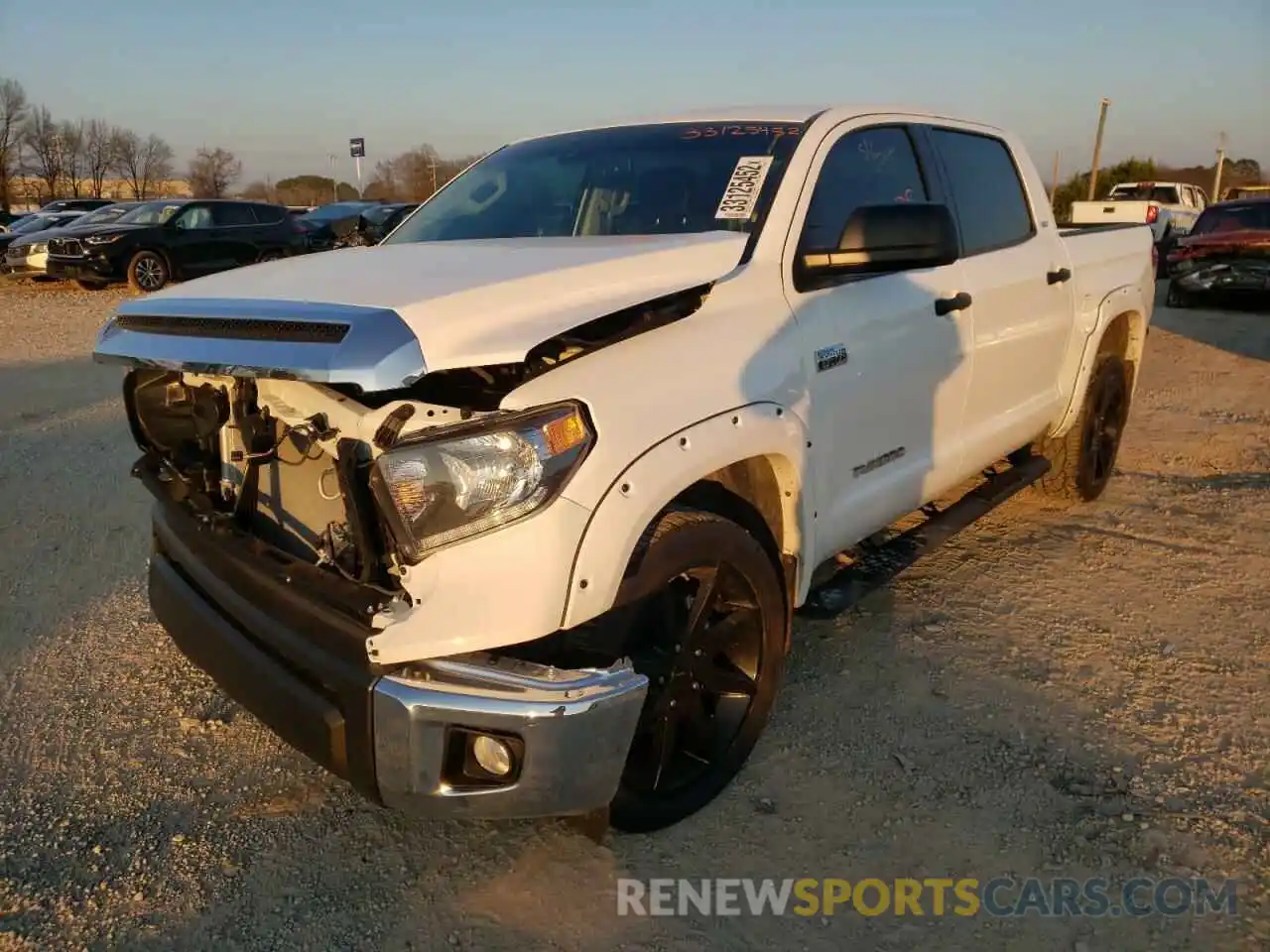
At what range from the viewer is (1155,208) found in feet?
66.8

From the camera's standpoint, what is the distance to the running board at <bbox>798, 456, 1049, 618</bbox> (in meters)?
3.35

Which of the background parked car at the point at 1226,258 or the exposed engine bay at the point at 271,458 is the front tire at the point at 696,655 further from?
the background parked car at the point at 1226,258

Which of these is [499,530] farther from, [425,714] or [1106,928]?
[1106,928]

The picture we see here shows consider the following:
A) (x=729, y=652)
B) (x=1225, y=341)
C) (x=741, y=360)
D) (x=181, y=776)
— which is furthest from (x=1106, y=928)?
(x=1225, y=341)

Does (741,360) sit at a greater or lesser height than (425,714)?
greater

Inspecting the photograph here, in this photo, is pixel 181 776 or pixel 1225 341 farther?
pixel 1225 341

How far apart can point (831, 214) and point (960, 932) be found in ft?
7.15

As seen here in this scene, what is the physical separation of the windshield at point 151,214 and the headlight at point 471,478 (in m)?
16.2

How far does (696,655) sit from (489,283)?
110cm

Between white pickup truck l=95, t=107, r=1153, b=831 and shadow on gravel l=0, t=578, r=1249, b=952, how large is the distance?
0.27 m

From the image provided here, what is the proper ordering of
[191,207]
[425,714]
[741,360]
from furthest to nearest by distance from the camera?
[191,207] → [741,360] → [425,714]

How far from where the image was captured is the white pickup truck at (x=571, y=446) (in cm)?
219

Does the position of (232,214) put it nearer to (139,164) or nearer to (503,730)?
(503,730)

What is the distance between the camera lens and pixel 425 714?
7.12 ft
